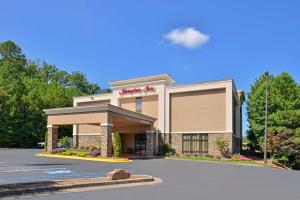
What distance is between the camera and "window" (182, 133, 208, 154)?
1358 inches

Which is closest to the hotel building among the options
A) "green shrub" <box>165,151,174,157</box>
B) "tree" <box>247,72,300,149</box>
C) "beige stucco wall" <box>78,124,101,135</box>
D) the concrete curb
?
"beige stucco wall" <box>78,124,101,135</box>

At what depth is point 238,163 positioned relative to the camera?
28.5 meters

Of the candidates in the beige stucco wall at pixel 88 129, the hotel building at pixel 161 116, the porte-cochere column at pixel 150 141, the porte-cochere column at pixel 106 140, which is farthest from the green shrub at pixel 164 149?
the porte-cochere column at pixel 106 140

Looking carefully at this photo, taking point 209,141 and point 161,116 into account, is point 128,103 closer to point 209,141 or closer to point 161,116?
point 161,116

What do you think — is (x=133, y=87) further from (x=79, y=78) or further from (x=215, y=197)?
(x=79, y=78)

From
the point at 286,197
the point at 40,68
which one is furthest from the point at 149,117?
the point at 40,68

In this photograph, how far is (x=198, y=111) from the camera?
3500 centimetres

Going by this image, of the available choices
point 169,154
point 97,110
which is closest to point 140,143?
point 169,154

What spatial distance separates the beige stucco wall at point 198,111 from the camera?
33812 millimetres

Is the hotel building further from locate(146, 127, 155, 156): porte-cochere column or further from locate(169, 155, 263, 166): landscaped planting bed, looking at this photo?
locate(169, 155, 263, 166): landscaped planting bed

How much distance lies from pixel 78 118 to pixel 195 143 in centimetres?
1173

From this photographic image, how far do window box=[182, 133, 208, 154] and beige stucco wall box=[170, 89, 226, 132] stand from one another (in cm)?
69

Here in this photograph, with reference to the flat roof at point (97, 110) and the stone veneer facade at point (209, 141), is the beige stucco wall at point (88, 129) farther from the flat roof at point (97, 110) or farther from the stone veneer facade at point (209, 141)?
the stone veneer facade at point (209, 141)

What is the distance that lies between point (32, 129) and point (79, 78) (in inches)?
1720
